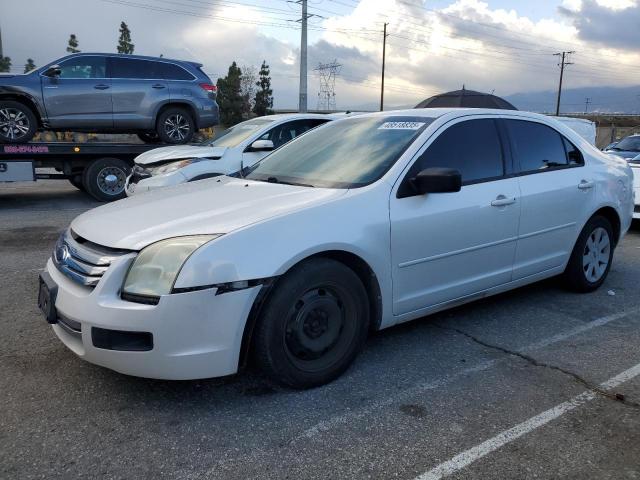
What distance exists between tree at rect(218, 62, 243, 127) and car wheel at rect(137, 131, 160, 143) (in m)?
46.2

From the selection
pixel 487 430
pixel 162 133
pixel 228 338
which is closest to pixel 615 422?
pixel 487 430

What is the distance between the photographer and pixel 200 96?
11.4 meters

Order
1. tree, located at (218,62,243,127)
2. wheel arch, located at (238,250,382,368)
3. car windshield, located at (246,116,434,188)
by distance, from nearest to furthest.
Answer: wheel arch, located at (238,250,382,368), car windshield, located at (246,116,434,188), tree, located at (218,62,243,127)

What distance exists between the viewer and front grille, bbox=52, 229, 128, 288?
2893mm

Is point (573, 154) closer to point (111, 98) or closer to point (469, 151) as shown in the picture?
point (469, 151)

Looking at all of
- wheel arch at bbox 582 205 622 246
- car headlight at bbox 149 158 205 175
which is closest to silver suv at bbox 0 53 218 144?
car headlight at bbox 149 158 205 175

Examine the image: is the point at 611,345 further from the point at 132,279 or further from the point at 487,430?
the point at 132,279

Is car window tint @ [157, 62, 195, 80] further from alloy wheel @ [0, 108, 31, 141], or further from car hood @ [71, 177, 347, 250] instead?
car hood @ [71, 177, 347, 250]

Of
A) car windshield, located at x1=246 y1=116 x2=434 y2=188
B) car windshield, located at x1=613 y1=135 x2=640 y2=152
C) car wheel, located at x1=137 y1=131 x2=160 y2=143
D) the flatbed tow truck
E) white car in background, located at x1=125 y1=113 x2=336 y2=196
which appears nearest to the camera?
car windshield, located at x1=246 y1=116 x2=434 y2=188

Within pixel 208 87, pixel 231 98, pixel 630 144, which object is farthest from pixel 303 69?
pixel 231 98

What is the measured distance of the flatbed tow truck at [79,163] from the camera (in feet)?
33.2

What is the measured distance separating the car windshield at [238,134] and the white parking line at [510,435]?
592 centimetres

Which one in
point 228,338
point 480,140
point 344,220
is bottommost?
point 228,338

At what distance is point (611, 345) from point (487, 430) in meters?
1.67
